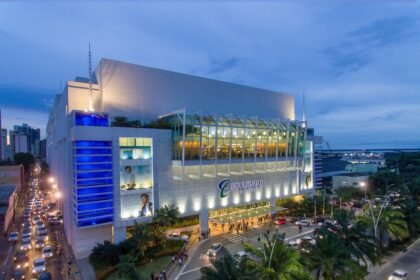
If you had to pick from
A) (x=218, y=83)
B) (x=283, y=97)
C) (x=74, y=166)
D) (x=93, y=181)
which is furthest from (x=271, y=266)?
(x=283, y=97)

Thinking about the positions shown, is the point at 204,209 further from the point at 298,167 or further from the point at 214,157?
the point at 298,167

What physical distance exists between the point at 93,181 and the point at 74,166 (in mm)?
2940

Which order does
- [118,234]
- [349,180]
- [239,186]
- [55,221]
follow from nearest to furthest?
[118,234], [239,186], [55,221], [349,180]

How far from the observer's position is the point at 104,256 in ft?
101

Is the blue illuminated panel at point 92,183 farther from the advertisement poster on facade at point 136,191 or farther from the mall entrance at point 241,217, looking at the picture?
the mall entrance at point 241,217

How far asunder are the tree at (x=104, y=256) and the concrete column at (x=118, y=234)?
2.03m

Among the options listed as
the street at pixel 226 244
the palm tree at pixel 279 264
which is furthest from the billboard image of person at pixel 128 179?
the palm tree at pixel 279 264

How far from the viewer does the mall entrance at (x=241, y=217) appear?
4406 centimetres

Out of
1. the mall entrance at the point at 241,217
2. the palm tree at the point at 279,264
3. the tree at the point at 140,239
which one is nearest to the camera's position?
the palm tree at the point at 279,264

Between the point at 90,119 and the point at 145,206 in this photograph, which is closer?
the point at 90,119

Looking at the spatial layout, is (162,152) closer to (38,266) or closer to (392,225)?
(38,266)

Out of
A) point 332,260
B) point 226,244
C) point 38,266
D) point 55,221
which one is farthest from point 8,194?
point 332,260

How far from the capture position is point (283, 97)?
6188cm

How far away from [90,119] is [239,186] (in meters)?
25.8
